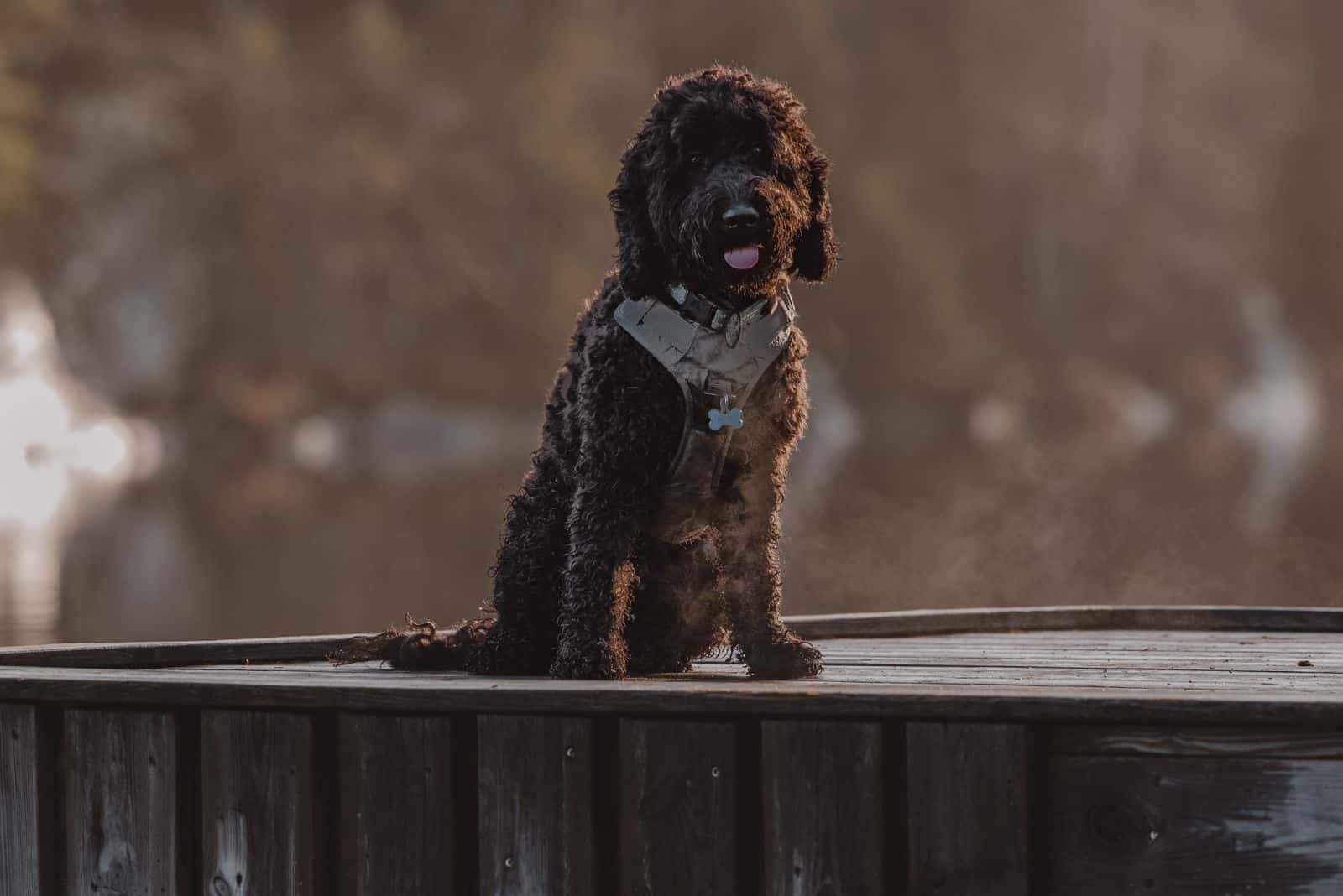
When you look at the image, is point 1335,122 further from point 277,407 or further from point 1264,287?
point 277,407

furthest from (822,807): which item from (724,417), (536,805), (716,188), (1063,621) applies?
(1063,621)

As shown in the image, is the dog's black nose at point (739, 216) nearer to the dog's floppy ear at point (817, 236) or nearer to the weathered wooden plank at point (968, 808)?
the dog's floppy ear at point (817, 236)

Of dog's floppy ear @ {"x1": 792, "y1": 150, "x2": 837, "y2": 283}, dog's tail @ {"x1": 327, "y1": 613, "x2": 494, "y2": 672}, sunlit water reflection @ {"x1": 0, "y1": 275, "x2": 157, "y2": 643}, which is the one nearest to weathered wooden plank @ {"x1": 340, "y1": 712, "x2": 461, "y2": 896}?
dog's tail @ {"x1": 327, "y1": 613, "x2": 494, "y2": 672}

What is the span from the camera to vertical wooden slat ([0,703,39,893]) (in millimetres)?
4199

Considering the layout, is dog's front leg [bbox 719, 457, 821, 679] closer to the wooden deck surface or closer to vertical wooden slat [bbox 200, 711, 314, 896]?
the wooden deck surface

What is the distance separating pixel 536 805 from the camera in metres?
3.86

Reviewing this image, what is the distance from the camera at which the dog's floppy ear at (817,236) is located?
452 cm

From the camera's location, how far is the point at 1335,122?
78000mm

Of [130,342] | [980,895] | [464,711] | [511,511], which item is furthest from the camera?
[130,342]

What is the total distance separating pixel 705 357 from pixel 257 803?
146 cm

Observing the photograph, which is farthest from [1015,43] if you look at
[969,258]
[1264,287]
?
[1264,287]

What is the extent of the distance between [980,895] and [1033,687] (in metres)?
0.45

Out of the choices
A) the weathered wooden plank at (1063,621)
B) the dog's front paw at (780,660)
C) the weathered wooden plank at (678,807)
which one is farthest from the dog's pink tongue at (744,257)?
the weathered wooden plank at (1063,621)

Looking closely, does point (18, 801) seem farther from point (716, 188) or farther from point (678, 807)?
point (716, 188)
